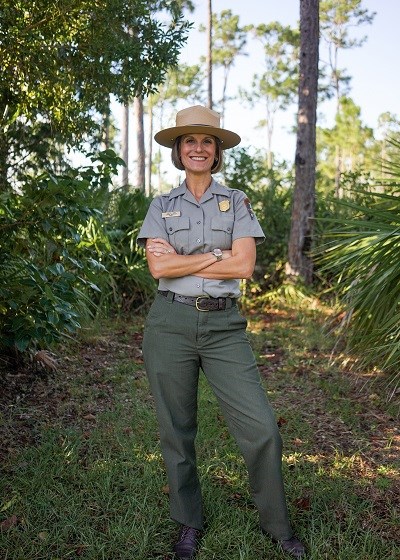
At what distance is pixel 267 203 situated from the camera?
34.6ft

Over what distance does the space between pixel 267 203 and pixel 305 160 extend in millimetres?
1132

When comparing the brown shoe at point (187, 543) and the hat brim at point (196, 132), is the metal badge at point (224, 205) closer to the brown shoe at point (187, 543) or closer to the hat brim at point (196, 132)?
the hat brim at point (196, 132)

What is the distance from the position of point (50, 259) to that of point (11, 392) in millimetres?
1037

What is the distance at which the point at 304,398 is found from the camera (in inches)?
207

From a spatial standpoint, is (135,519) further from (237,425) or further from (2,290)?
(2,290)

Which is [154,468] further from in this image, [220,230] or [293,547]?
[220,230]

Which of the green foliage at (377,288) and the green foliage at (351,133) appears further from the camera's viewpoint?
the green foliage at (351,133)

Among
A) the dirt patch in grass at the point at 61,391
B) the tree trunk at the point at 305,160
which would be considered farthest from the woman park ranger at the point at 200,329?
the tree trunk at the point at 305,160

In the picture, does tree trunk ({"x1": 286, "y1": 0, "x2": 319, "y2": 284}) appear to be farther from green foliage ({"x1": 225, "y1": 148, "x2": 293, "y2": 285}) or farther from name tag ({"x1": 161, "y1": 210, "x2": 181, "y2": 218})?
name tag ({"x1": 161, "y1": 210, "x2": 181, "y2": 218})

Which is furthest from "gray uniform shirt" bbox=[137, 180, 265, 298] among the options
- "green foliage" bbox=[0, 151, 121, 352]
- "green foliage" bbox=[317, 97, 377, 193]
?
"green foliage" bbox=[317, 97, 377, 193]

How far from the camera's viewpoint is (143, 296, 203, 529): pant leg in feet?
9.46

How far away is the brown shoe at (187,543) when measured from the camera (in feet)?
9.55

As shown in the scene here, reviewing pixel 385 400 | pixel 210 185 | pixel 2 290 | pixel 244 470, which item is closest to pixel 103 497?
pixel 244 470

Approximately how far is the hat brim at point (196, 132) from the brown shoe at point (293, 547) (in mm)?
1831
